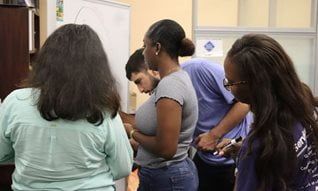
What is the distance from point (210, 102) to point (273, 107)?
38.8 inches

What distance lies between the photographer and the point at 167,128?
1.72 m

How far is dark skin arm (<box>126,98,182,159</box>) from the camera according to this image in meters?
1.72

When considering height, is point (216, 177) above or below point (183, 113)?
below

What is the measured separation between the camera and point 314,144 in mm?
1207

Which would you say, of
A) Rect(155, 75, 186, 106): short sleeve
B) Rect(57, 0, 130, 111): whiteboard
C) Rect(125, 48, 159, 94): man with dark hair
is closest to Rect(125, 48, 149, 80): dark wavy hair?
Rect(125, 48, 159, 94): man with dark hair

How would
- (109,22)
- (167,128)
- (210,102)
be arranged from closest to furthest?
(167,128) → (210,102) → (109,22)

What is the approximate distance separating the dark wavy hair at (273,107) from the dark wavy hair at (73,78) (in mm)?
462

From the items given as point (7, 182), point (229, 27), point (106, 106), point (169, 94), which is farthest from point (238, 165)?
point (229, 27)

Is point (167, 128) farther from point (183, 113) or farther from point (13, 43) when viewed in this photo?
point (13, 43)

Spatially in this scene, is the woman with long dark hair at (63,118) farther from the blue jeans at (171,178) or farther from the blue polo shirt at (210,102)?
the blue polo shirt at (210,102)

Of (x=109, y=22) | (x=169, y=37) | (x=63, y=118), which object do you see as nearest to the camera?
(x=63, y=118)

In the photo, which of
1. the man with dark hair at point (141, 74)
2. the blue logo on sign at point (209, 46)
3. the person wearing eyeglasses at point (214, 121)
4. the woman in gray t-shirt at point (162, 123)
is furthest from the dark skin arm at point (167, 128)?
the blue logo on sign at point (209, 46)

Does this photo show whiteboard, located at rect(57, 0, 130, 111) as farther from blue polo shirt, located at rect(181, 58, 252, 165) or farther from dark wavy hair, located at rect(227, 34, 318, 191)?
dark wavy hair, located at rect(227, 34, 318, 191)

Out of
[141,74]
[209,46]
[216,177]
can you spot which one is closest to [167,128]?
[216,177]
